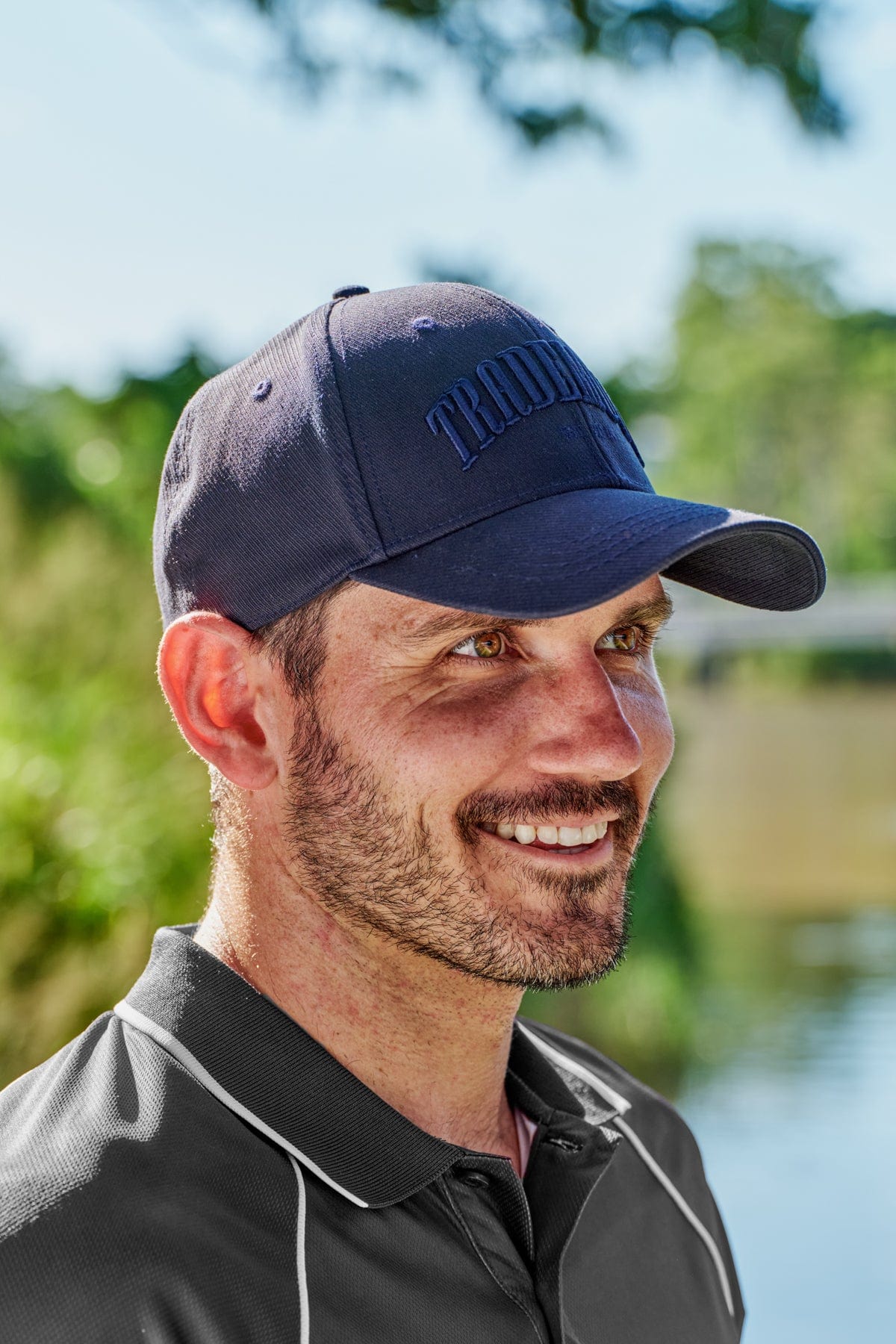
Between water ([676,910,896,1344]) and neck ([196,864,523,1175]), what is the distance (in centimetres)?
568

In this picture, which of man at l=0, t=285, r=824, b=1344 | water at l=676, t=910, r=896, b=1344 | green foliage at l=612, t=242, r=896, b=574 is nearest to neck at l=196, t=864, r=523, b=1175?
man at l=0, t=285, r=824, b=1344

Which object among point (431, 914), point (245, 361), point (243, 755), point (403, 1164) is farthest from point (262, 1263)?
point (245, 361)

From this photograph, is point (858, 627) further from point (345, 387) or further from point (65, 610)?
point (345, 387)

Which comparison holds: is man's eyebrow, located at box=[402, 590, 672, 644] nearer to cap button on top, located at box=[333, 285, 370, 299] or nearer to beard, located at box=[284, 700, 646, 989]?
beard, located at box=[284, 700, 646, 989]

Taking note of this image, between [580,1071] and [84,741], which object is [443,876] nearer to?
[580,1071]

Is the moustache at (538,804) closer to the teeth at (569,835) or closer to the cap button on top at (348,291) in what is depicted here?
the teeth at (569,835)

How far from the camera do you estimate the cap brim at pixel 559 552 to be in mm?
1190

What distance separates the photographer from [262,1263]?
1.05 m

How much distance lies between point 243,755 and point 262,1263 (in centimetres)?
42

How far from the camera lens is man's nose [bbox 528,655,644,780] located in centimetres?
125

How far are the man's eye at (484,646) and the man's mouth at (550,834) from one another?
14cm

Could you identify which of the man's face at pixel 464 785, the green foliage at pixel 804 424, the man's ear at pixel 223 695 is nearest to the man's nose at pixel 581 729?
the man's face at pixel 464 785

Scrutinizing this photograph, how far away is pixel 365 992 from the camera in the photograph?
4.19ft

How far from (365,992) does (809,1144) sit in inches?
313
